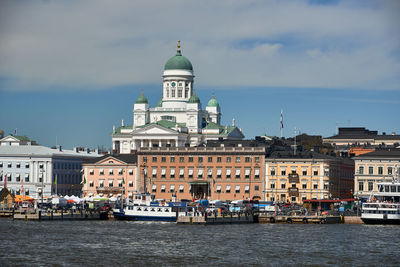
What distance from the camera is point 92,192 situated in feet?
614

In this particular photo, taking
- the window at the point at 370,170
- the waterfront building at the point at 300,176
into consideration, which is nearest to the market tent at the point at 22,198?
the waterfront building at the point at 300,176

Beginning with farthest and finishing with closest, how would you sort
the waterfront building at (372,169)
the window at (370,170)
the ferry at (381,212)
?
the window at (370,170) → the waterfront building at (372,169) → the ferry at (381,212)

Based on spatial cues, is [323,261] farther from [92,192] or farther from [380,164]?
[92,192]

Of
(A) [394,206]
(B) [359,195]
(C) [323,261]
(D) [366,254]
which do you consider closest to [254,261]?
(C) [323,261]

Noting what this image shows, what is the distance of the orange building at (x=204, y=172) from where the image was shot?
173 m

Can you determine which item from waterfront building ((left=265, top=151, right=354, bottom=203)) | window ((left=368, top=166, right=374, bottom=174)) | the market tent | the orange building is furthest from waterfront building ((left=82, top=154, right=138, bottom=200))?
window ((left=368, top=166, right=374, bottom=174))

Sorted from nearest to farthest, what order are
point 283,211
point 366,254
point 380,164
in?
point 366,254
point 283,211
point 380,164

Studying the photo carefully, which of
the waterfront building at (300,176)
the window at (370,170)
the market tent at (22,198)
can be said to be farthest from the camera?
the waterfront building at (300,176)

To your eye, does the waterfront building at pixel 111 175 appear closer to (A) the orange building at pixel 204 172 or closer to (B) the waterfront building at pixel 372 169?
(A) the orange building at pixel 204 172

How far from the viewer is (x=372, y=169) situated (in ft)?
543

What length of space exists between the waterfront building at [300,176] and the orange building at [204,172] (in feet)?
6.27

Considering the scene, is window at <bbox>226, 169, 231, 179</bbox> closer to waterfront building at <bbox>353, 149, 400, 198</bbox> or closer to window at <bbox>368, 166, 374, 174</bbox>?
waterfront building at <bbox>353, 149, 400, 198</bbox>

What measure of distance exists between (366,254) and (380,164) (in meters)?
75.8

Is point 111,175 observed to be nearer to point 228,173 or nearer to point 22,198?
point 228,173
